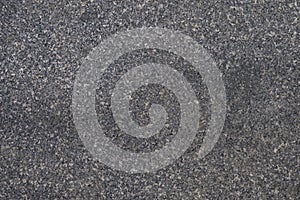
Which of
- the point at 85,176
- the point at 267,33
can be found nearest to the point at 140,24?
the point at 267,33

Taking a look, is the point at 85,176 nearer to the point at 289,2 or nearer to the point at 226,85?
the point at 226,85

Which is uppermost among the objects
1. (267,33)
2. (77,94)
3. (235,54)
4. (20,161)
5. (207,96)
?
(267,33)

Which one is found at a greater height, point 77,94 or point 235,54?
point 235,54
